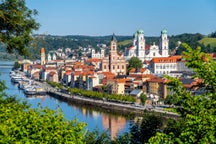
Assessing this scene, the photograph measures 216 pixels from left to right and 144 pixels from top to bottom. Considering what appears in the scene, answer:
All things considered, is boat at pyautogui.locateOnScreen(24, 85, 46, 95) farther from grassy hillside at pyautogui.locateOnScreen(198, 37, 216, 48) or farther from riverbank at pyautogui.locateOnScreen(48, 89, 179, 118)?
grassy hillside at pyautogui.locateOnScreen(198, 37, 216, 48)

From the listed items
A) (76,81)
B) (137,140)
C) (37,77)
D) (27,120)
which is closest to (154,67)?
(76,81)

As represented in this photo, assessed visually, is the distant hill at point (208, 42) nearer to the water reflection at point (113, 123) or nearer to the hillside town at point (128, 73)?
the hillside town at point (128, 73)

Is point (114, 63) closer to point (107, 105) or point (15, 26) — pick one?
point (107, 105)

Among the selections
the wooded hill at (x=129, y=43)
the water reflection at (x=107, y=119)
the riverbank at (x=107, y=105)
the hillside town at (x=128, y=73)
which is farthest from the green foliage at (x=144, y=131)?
the hillside town at (x=128, y=73)

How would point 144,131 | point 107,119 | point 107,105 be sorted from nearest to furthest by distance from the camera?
point 144,131 < point 107,119 < point 107,105

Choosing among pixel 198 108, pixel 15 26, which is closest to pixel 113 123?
pixel 15 26

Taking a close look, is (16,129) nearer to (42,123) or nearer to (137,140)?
(42,123)

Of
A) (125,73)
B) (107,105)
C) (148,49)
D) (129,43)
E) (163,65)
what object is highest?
(129,43)
